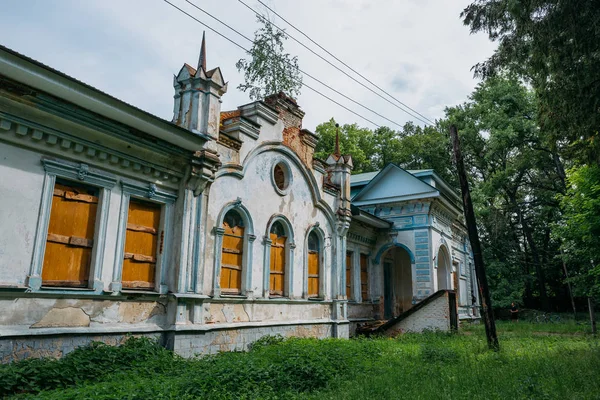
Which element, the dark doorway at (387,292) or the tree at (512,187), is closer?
the dark doorway at (387,292)

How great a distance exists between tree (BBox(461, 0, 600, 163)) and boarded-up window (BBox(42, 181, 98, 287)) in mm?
8782

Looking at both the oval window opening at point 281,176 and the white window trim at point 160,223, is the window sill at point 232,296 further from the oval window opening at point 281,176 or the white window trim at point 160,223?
the oval window opening at point 281,176

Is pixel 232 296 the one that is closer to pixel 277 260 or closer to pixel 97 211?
pixel 277 260

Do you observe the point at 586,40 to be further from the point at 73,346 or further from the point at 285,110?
the point at 73,346

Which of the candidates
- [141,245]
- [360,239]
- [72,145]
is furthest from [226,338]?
[360,239]

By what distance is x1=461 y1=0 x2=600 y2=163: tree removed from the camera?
8.79 m

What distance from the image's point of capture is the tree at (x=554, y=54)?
8789 mm

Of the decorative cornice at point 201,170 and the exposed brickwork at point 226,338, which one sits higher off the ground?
the decorative cornice at point 201,170

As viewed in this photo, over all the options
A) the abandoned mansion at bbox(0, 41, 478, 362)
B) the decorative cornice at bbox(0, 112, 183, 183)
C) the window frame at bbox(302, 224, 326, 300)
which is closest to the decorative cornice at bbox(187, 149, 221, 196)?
the abandoned mansion at bbox(0, 41, 478, 362)

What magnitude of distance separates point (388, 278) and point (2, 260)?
17528mm

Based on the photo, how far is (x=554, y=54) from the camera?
939cm

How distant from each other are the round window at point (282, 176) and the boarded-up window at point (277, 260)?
42.4 inches

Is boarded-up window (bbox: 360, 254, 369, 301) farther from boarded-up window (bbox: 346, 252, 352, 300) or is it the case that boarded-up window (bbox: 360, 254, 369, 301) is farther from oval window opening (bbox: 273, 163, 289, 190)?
oval window opening (bbox: 273, 163, 289, 190)

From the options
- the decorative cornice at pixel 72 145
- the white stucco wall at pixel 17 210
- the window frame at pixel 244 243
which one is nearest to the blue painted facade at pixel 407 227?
the window frame at pixel 244 243
